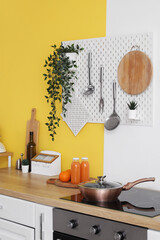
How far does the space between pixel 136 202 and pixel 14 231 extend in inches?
31.9

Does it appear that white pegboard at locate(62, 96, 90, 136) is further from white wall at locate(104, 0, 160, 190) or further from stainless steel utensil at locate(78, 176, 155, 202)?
stainless steel utensil at locate(78, 176, 155, 202)

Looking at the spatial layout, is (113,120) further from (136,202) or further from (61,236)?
(61,236)

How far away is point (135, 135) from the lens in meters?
2.45

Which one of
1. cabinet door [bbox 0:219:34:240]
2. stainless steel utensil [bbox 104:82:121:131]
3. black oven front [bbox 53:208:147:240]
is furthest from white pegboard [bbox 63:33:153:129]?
cabinet door [bbox 0:219:34:240]

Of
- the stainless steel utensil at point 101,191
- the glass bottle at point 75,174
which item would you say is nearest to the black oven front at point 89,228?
the stainless steel utensil at point 101,191

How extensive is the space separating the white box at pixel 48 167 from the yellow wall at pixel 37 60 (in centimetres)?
7

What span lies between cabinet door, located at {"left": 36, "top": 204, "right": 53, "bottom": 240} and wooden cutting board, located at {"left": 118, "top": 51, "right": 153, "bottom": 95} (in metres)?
0.94

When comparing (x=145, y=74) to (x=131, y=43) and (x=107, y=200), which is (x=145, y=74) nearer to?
(x=131, y=43)

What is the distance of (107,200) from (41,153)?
104 centimetres

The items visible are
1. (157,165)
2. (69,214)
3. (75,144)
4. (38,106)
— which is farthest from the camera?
(38,106)

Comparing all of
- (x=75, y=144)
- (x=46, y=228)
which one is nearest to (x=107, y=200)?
(x=46, y=228)

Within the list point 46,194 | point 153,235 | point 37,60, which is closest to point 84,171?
point 46,194

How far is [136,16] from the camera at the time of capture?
7.97 feet

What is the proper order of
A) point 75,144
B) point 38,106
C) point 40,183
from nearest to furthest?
point 40,183 → point 75,144 → point 38,106
